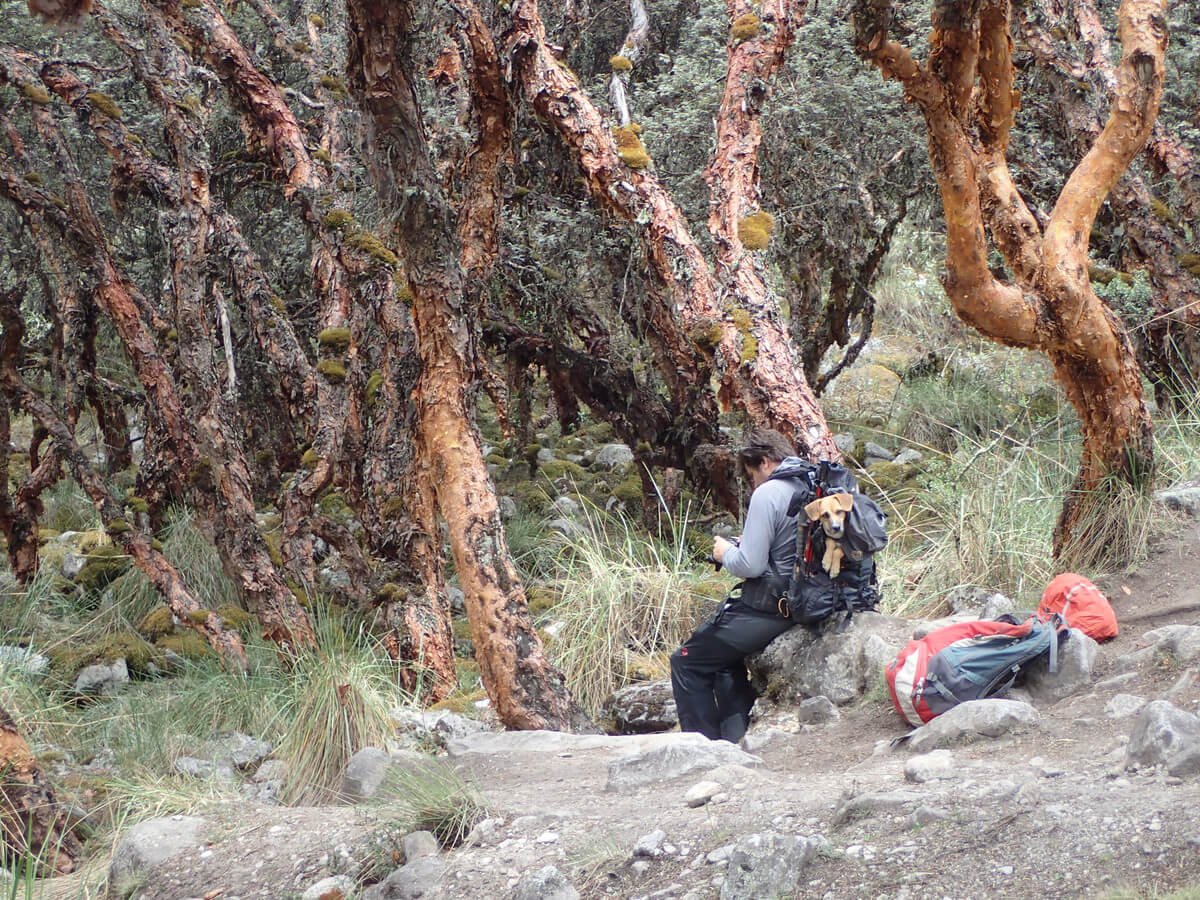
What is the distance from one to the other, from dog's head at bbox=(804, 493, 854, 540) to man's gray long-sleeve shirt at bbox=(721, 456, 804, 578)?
0.13 meters

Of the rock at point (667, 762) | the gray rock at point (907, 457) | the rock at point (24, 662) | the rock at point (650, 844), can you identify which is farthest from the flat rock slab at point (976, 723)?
the gray rock at point (907, 457)

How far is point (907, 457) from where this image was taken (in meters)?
10.6

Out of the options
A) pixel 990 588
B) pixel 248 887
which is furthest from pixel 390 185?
pixel 990 588

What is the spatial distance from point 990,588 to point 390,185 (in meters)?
3.93

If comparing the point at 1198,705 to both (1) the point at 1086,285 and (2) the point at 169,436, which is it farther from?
(2) the point at 169,436

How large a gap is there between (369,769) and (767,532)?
201 centimetres

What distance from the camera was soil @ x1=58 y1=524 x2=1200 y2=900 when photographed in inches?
118

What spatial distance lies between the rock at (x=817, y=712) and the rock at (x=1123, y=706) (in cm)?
130

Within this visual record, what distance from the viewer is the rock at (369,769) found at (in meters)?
4.85

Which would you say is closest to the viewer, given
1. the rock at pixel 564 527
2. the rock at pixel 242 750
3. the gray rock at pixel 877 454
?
the rock at pixel 242 750

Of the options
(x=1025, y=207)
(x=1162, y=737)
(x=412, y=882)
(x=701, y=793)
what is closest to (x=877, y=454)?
(x=1025, y=207)

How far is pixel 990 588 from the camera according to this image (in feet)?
21.8

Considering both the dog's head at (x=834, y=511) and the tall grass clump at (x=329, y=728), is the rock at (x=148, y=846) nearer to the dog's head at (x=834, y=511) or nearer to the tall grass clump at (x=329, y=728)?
the tall grass clump at (x=329, y=728)

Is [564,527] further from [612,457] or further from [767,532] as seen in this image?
[767,532]
